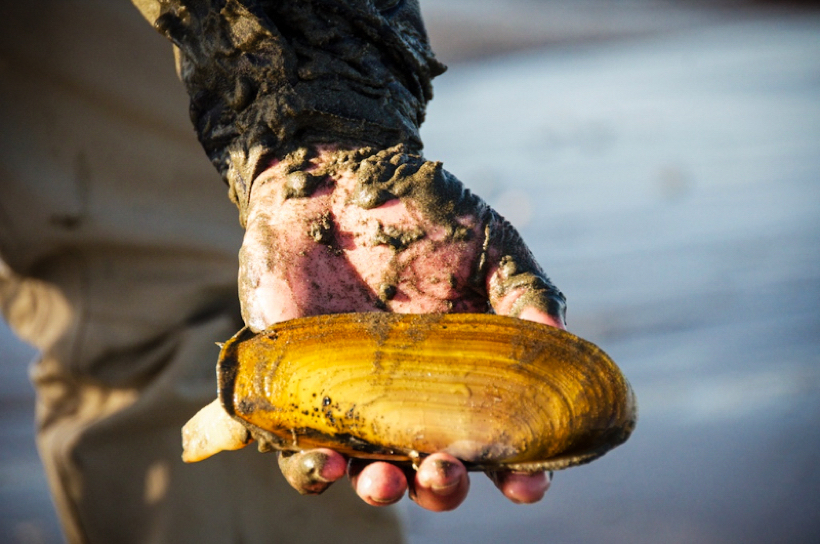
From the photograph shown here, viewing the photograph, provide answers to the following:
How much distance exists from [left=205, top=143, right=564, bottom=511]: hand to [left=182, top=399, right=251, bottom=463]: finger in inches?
8.5

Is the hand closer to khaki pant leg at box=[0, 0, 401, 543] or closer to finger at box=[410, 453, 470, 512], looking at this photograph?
finger at box=[410, 453, 470, 512]

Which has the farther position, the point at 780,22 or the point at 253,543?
the point at 780,22

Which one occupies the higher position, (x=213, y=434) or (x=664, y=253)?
(x=664, y=253)

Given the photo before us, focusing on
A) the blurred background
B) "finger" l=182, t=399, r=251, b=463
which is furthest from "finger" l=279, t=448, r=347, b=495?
Result: the blurred background

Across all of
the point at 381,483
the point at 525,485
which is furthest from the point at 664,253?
the point at 381,483

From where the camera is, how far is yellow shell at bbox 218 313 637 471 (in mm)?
1567

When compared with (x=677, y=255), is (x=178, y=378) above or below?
below

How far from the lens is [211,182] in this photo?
3215mm

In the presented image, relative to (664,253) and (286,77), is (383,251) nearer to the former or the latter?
(286,77)

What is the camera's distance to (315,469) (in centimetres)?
156

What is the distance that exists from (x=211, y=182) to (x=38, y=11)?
2.70 ft

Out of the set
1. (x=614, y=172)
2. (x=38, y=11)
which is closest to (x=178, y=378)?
(x=38, y=11)

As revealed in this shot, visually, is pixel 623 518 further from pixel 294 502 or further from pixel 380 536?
pixel 294 502

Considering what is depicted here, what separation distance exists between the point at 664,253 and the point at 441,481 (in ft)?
17.0
